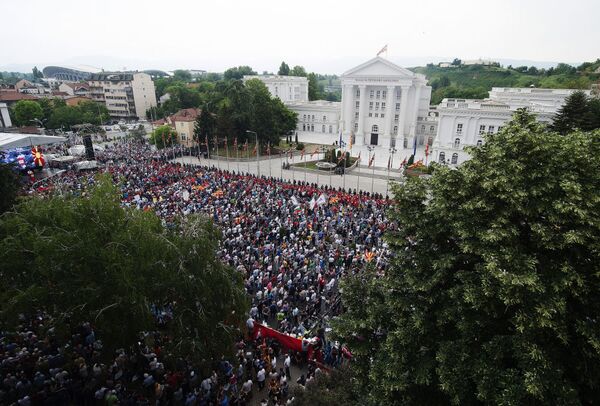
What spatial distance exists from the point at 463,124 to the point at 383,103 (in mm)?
16706

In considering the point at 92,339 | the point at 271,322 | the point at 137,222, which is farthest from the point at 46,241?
the point at 271,322

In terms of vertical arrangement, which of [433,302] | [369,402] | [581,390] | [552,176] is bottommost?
[369,402]

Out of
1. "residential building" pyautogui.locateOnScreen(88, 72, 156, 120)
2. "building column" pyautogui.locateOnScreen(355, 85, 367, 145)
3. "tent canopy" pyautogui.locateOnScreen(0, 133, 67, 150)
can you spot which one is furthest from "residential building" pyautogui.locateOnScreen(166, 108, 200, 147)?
"residential building" pyautogui.locateOnScreen(88, 72, 156, 120)

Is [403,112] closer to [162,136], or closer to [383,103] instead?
[383,103]

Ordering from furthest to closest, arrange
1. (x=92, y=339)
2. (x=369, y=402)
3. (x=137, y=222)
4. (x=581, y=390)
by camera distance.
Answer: (x=92, y=339) → (x=137, y=222) → (x=369, y=402) → (x=581, y=390)

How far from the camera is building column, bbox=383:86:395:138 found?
55.5 m

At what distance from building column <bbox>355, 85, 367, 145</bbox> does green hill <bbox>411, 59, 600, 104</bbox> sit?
40696 millimetres

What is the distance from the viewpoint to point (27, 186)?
30.6 m

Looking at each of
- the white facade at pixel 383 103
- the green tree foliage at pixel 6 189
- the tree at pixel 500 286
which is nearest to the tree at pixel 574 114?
the white facade at pixel 383 103

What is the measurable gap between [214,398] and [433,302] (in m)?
7.47

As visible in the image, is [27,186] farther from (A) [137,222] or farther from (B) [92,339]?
(A) [137,222]

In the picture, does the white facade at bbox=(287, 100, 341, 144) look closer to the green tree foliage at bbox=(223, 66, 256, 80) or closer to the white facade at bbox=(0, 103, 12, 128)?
the white facade at bbox=(0, 103, 12, 128)

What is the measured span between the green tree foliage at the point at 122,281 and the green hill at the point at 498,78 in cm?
7991

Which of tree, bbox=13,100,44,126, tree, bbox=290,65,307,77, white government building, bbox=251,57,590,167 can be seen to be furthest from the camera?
tree, bbox=290,65,307,77
